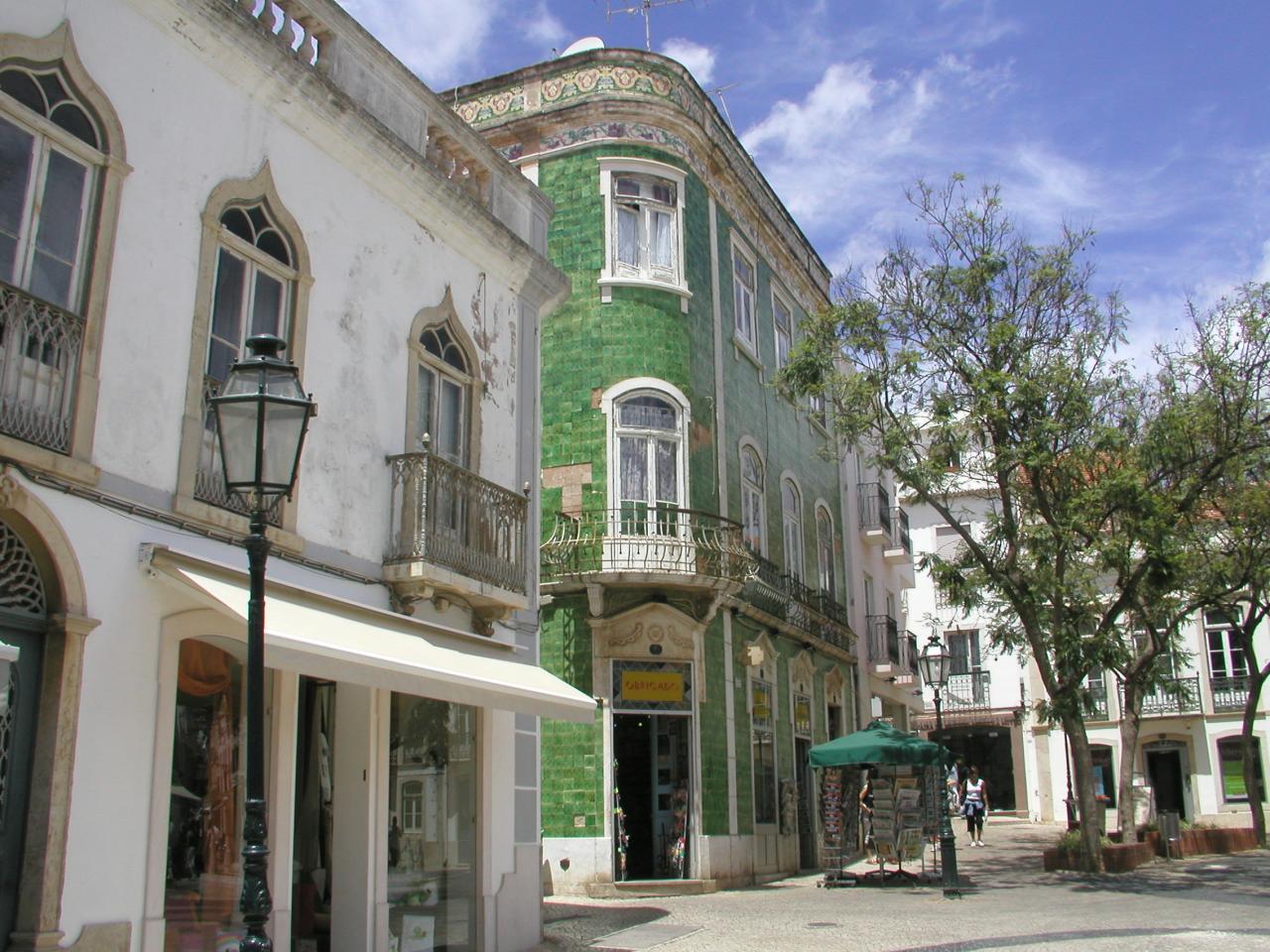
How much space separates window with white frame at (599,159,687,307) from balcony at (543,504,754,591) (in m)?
3.47

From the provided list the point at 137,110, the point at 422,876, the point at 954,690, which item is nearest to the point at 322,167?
the point at 137,110

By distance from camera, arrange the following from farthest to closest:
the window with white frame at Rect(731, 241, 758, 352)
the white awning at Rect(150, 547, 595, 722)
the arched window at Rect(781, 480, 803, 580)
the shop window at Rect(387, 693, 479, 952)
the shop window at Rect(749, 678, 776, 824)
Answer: the arched window at Rect(781, 480, 803, 580) < the window with white frame at Rect(731, 241, 758, 352) < the shop window at Rect(749, 678, 776, 824) < the shop window at Rect(387, 693, 479, 952) < the white awning at Rect(150, 547, 595, 722)

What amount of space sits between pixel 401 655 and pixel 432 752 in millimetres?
2287

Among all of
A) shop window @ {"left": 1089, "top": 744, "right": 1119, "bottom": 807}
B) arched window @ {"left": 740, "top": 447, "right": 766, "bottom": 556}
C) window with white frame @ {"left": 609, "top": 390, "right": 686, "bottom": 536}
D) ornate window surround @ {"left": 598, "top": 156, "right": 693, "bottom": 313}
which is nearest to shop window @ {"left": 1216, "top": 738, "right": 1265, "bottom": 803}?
shop window @ {"left": 1089, "top": 744, "right": 1119, "bottom": 807}

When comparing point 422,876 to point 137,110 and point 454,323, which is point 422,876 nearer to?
point 454,323

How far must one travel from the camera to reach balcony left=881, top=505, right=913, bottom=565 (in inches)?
1226

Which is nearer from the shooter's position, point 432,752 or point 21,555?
point 21,555

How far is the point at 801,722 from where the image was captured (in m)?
23.0

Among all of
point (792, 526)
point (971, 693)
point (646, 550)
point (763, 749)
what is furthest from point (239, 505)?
point (971, 693)

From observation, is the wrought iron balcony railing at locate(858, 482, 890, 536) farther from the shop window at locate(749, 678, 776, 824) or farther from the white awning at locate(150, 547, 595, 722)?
the white awning at locate(150, 547, 595, 722)

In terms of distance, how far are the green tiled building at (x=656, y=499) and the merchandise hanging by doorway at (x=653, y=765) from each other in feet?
0.10

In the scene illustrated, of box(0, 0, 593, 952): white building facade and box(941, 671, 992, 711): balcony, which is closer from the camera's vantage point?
box(0, 0, 593, 952): white building facade

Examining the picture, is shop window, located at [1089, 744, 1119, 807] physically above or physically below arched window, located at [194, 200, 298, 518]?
below

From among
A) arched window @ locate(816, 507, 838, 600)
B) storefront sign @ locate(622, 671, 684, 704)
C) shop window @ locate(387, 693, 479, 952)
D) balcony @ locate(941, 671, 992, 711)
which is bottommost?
shop window @ locate(387, 693, 479, 952)
